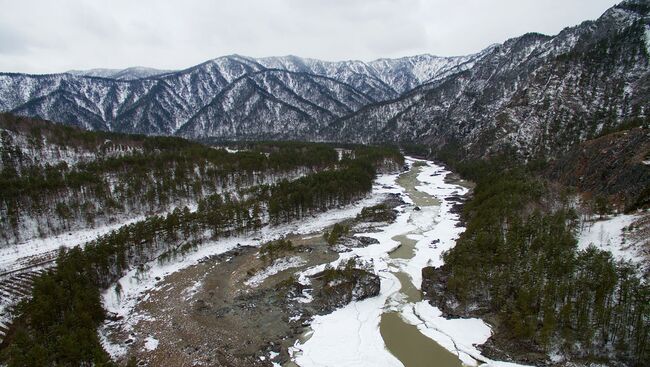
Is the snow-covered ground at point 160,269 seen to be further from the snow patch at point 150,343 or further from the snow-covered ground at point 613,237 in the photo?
the snow-covered ground at point 613,237

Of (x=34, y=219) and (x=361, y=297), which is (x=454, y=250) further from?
(x=34, y=219)

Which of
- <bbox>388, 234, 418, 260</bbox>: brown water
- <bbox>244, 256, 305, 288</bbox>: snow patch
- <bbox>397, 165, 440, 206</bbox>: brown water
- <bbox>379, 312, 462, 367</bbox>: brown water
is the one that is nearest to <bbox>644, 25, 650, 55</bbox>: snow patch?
<bbox>397, 165, 440, 206</bbox>: brown water

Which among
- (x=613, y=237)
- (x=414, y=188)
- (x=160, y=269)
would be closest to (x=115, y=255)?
(x=160, y=269)

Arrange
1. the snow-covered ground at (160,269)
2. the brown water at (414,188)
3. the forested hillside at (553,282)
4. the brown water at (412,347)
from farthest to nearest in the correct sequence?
the brown water at (414,188) < the snow-covered ground at (160,269) < the brown water at (412,347) < the forested hillside at (553,282)

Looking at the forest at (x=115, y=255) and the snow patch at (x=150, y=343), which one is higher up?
the forest at (x=115, y=255)

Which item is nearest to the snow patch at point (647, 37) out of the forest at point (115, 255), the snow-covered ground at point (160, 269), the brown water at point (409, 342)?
the forest at point (115, 255)

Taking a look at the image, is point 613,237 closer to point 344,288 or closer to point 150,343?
point 344,288
